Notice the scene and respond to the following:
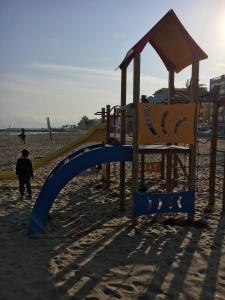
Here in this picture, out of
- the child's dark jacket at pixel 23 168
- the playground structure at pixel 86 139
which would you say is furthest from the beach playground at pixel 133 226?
the playground structure at pixel 86 139

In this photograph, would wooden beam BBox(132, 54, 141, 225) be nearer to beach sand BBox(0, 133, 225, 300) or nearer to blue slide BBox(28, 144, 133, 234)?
blue slide BBox(28, 144, 133, 234)

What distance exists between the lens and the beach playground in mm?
4418

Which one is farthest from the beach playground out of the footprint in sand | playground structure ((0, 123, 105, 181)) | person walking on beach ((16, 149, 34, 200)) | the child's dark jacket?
playground structure ((0, 123, 105, 181))

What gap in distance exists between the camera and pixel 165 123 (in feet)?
23.0

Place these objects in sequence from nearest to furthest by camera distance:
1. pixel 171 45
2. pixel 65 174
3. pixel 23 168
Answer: pixel 65 174, pixel 171 45, pixel 23 168

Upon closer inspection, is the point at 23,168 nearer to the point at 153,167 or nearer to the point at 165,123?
the point at 165,123

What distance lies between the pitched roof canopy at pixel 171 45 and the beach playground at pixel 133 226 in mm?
24

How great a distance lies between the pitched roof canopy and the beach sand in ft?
12.1

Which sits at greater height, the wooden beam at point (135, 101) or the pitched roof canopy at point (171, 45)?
the pitched roof canopy at point (171, 45)

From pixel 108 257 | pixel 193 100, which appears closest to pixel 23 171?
pixel 108 257

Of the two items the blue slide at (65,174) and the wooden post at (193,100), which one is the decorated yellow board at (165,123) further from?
the blue slide at (65,174)

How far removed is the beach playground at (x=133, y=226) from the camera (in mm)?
4418

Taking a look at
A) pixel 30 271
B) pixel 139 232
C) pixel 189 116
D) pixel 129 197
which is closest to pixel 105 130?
pixel 129 197

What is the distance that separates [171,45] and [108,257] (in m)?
5.29
